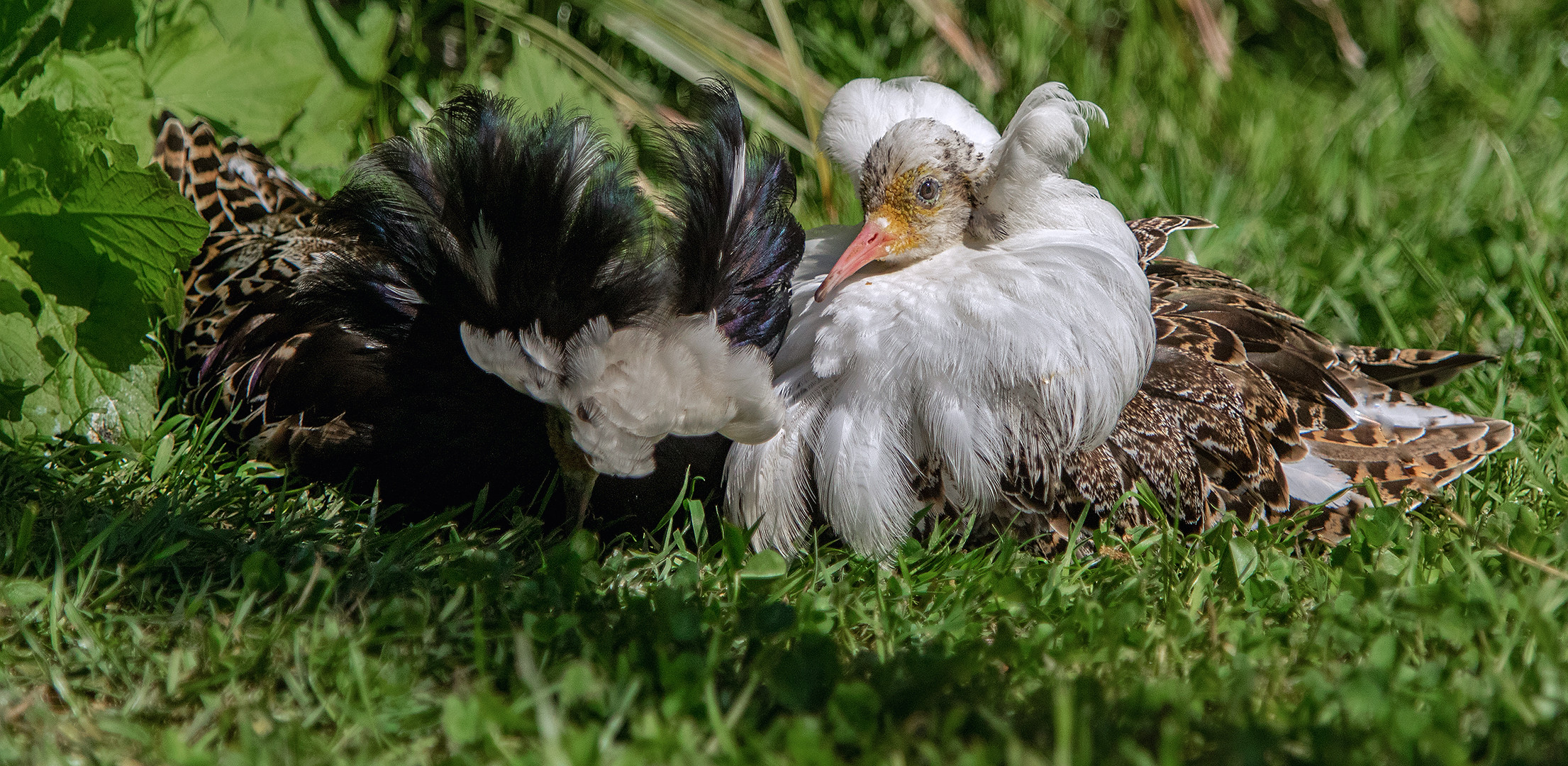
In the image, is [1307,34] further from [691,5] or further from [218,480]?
[218,480]

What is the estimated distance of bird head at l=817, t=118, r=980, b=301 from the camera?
3049 millimetres

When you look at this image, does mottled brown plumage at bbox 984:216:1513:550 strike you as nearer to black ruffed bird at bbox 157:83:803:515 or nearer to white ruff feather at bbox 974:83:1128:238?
white ruff feather at bbox 974:83:1128:238

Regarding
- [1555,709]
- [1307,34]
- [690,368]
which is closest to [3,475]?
[690,368]

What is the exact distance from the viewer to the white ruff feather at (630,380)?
2479 mm

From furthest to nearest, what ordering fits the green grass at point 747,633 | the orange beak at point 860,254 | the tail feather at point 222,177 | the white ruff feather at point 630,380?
the tail feather at point 222,177 < the orange beak at point 860,254 < the white ruff feather at point 630,380 < the green grass at point 747,633

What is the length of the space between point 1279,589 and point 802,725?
1252mm

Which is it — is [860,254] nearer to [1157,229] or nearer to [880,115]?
[880,115]

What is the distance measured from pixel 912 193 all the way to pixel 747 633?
1191 millimetres

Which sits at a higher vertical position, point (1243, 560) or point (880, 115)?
point (880, 115)

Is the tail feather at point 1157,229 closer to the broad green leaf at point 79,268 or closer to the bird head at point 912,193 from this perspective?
the bird head at point 912,193

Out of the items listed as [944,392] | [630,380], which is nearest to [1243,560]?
[944,392]

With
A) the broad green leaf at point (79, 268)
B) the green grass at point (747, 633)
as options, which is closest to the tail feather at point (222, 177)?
the broad green leaf at point (79, 268)

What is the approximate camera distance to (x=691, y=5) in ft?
15.0

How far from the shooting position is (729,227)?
2.83 meters
